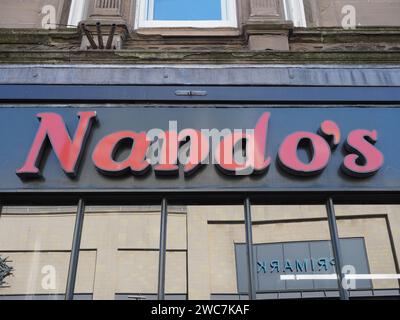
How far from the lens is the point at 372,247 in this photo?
611 centimetres

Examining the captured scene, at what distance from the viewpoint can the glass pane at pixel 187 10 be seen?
895cm

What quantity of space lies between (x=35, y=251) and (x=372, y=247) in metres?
4.02

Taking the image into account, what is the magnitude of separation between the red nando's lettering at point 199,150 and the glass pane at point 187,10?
3.07 m

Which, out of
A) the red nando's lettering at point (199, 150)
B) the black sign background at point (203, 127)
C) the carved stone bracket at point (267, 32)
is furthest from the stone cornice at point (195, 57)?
the red nando's lettering at point (199, 150)

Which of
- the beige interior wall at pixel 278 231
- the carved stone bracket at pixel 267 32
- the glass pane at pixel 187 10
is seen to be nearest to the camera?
the beige interior wall at pixel 278 231

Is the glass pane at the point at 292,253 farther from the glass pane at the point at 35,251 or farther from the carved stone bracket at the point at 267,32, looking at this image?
the carved stone bracket at the point at 267,32

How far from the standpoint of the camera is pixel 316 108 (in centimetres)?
686

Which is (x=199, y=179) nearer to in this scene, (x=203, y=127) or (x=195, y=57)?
(x=203, y=127)

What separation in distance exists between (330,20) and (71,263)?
6.09m

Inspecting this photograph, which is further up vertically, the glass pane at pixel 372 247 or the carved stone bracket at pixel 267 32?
the carved stone bracket at pixel 267 32

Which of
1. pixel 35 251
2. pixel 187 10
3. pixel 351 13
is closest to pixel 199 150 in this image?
pixel 35 251

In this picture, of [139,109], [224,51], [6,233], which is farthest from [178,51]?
[6,233]

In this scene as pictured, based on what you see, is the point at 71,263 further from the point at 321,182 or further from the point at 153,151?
the point at 321,182

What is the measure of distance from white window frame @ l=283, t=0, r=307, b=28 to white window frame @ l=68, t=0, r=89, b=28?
358 cm
